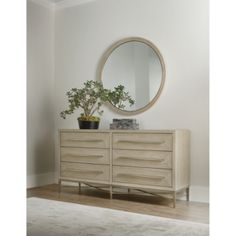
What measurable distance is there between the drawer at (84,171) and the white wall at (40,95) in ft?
2.30

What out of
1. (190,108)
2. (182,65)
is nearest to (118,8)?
(182,65)

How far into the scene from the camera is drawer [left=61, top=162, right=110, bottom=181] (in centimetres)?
363

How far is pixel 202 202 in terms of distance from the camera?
11.4 ft

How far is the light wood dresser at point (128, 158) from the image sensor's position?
3.22 m

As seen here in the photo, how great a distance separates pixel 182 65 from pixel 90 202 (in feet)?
5.66

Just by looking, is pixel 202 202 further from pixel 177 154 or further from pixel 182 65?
pixel 182 65

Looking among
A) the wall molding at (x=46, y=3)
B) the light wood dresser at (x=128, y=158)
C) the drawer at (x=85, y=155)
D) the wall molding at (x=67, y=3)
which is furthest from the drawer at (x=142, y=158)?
the wall molding at (x=46, y=3)

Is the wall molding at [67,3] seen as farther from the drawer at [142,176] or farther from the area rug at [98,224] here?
the area rug at [98,224]

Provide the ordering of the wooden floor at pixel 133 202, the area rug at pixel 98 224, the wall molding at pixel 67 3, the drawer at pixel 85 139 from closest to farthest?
the area rug at pixel 98 224 → the wooden floor at pixel 133 202 → the drawer at pixel 85 139 → the wall molding at pixel 67 3

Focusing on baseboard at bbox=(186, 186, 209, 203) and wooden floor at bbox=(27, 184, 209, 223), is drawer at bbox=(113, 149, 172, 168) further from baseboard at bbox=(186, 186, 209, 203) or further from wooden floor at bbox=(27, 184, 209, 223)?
baseboard at bbox=(186, 186, 209, 203)

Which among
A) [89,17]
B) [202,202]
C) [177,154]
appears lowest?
[202,202]

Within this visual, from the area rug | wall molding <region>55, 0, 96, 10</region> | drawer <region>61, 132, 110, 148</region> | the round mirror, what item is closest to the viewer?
the area rug

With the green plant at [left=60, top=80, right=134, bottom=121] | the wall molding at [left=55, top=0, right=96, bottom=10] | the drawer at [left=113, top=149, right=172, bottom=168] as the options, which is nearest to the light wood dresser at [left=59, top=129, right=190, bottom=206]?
the drawer at [left=113, top=149, right=172, bottom=168]

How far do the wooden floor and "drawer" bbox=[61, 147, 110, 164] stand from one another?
15.5 inches
